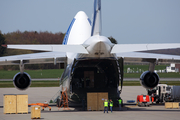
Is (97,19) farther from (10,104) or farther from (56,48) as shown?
(10,104)

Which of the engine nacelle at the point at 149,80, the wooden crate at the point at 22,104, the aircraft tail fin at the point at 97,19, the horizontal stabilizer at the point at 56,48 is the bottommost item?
the wooden crate at the point at 22,104

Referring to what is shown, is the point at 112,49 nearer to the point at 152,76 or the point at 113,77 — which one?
the point at 113,77

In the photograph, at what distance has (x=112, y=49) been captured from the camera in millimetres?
16656

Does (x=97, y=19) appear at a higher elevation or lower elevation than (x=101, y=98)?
higher

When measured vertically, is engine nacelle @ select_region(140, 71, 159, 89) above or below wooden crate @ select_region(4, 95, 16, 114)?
above

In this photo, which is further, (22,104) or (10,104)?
(22,104)

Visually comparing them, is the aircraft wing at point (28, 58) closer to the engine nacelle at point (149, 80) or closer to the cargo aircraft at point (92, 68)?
the cargo aircraft at point (92, 68)

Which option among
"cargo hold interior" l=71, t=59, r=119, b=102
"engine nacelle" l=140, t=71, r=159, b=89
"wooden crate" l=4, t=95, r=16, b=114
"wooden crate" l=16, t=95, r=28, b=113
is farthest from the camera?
"engine nacelle" l=140, t=71, r=159, b=89

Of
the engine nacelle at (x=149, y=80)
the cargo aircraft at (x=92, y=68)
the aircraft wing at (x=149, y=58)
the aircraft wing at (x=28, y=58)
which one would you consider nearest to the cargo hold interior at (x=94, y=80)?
the cargo aircraft at (x=92, y=68)

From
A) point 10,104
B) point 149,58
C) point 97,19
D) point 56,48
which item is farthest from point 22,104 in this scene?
point 149,58

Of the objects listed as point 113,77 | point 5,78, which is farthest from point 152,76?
point 5,78

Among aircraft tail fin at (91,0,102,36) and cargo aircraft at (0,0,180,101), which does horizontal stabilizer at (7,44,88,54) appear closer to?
cargo aircraft at (0,0,180,101)

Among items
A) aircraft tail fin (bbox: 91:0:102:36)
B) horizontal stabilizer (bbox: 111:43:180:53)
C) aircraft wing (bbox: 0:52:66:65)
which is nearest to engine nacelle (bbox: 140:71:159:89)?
aircraft tail fin (bbox: 91:0:102:36)

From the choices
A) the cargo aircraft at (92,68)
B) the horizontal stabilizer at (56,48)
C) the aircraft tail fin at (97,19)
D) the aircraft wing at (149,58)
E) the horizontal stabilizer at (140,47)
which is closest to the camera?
the horizontal stabilizer at (56,48)
